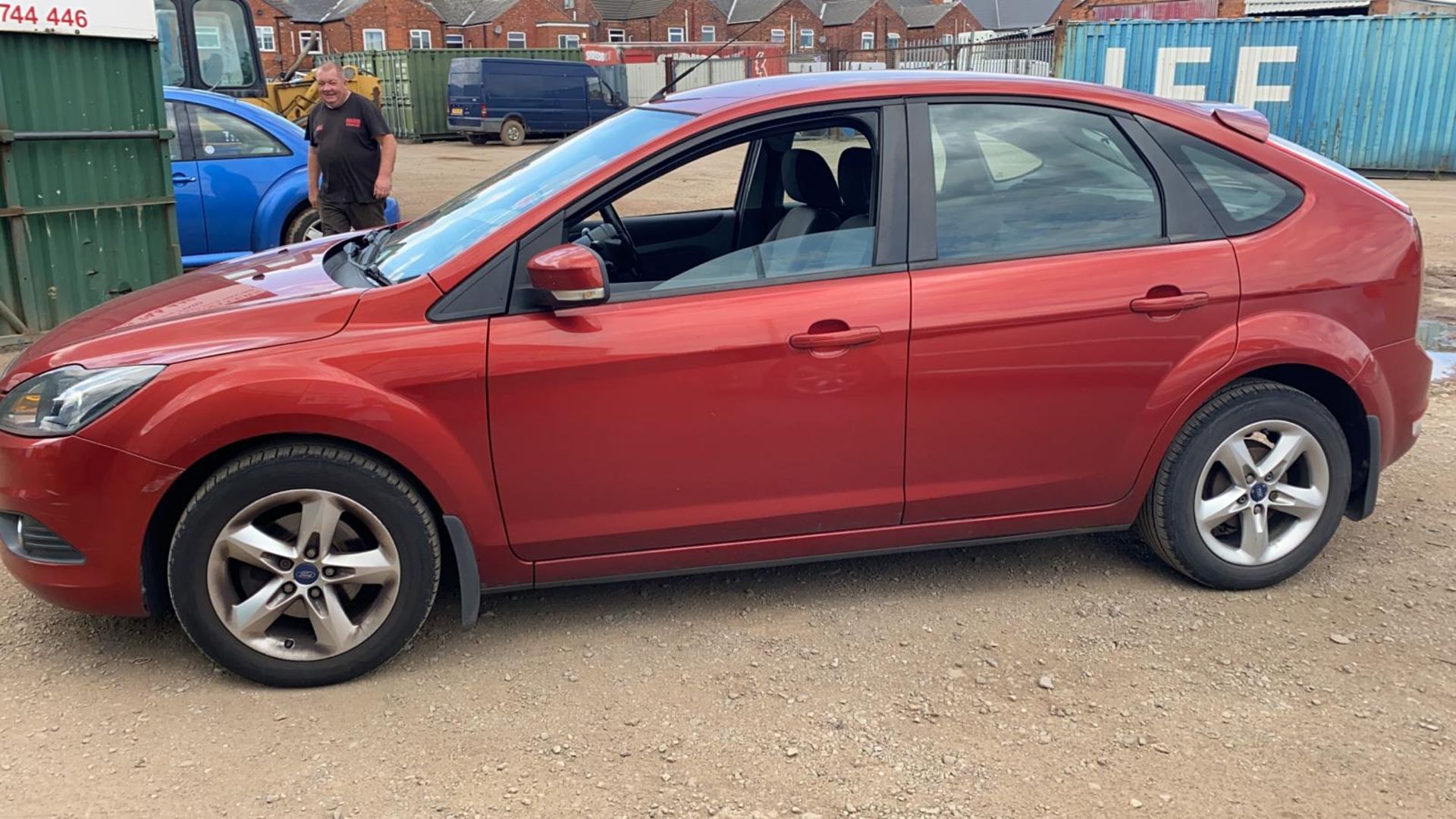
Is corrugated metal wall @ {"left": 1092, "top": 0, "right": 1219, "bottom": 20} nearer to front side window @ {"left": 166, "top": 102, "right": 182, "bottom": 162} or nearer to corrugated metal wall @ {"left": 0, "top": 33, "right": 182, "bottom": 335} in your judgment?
front side window @ {"left": 166, "top": 102, "right": 182, "bottom": 162}

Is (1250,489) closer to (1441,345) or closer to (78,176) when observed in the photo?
(1441,345)

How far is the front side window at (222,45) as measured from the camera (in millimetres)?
11820

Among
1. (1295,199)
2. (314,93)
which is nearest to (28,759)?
(1295,199)

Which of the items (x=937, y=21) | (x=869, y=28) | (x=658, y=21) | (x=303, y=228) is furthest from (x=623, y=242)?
(x=937, y=21)

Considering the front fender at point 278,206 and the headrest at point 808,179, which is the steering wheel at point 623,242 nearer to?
the headrest at point 808,179

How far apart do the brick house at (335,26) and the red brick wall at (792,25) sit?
17665 millimetres

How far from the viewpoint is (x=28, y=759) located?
2957 mm

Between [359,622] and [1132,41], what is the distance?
2030 cm

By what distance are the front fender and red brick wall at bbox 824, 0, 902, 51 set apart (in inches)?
2298

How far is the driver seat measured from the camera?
143 inches

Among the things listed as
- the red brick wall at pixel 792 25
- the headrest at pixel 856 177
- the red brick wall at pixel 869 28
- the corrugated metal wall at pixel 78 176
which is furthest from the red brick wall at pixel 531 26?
the headrest at pixel 856 177

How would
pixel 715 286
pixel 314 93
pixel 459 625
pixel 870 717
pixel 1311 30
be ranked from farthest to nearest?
pixel 1311 30
pixel 314 93
pixel 459 625
pixel 715 286
pixel 870 717

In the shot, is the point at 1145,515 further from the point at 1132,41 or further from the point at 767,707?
the point at 1132,41

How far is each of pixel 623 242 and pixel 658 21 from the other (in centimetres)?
5902
